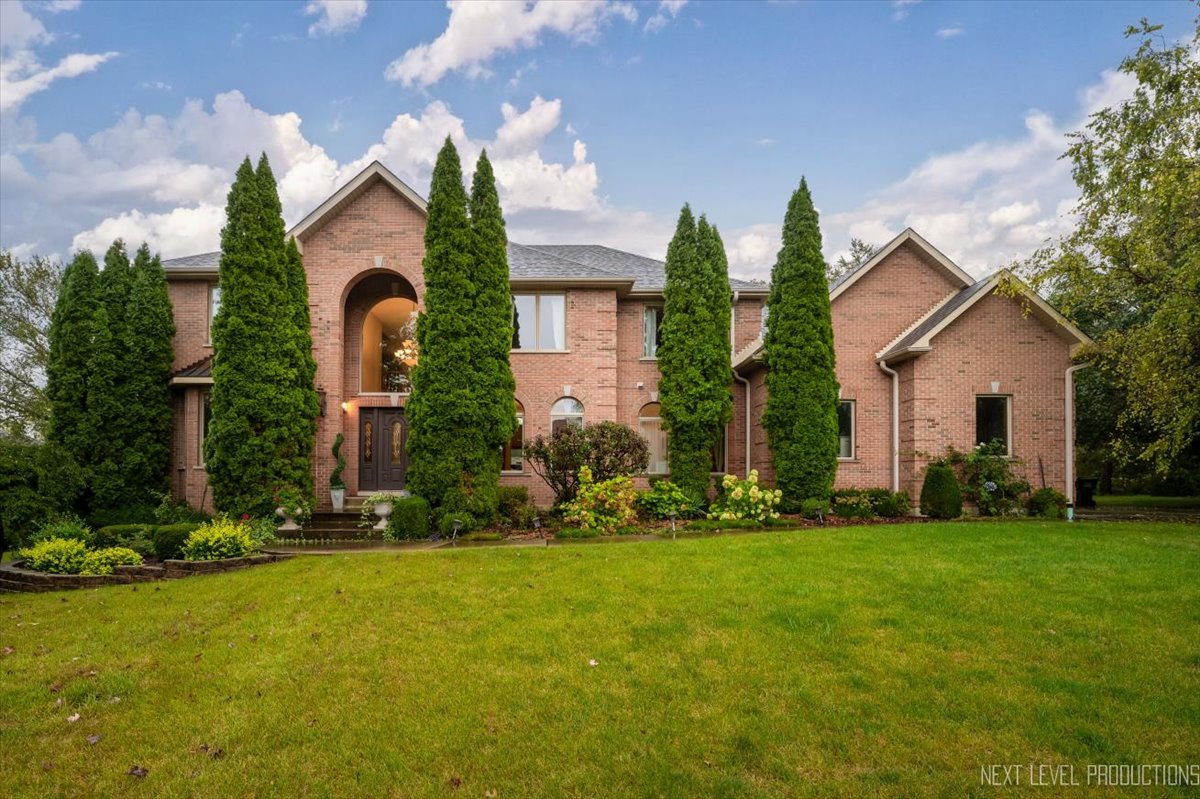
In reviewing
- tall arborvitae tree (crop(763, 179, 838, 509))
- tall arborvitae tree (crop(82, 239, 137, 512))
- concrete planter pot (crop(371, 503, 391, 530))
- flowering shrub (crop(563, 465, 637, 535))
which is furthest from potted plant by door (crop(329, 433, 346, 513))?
tall arborvitae tree (crop(763, 179, 838, 509))

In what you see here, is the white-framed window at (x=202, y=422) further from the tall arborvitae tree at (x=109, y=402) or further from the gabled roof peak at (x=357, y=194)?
the gabled roof peak at (x=357, y=194)

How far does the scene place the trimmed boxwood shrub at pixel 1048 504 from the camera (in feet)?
39.4

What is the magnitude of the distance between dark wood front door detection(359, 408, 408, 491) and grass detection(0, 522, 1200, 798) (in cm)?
717

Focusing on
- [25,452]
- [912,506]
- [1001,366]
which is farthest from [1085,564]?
[25,452]

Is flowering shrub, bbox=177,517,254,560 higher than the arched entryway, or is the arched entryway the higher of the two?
the arched entryway

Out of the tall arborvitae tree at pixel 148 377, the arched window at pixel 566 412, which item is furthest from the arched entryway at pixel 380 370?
the tall arborvitae tree at pixel 148 377

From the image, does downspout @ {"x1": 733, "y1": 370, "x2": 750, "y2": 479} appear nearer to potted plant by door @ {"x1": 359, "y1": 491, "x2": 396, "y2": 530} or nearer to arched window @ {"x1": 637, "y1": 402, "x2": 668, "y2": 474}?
arched window @ {"x1": 637, "y1": 402, "x2": 668, "y2": 474}

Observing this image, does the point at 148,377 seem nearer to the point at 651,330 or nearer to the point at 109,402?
the point at 109,402

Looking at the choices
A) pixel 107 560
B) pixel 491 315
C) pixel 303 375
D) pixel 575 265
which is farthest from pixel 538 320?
pixel 107 560

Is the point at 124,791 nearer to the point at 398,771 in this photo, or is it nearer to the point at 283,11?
the point at 398,771

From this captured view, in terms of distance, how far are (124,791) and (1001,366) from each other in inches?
608

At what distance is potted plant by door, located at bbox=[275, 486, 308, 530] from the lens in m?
11.5

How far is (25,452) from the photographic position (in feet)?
38.8

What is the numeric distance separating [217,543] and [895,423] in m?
14.2
